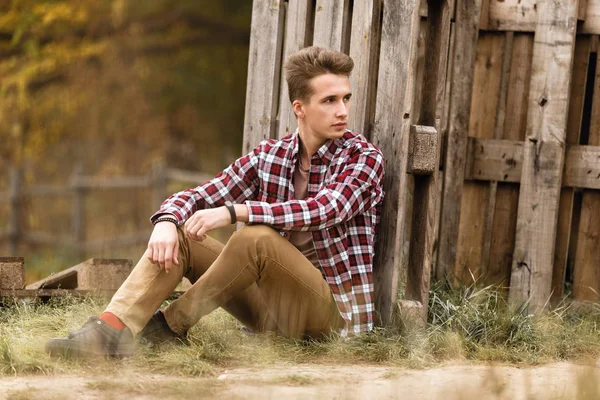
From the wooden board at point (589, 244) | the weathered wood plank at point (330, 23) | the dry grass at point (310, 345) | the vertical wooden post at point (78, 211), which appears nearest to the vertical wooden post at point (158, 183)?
the vertical wooden post at point (78, 211)

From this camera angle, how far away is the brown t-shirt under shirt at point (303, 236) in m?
4.37

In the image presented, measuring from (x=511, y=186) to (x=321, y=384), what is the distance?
2.41 m

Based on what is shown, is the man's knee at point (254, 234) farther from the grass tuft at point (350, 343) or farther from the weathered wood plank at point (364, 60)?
the weathered wood plank at point (364, 60)

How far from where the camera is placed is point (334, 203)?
13.1 ft

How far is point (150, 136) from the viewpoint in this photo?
1498 cm

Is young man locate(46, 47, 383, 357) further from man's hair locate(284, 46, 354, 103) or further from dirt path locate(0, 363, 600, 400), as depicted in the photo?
dirt path locate(0, 363, 600, 400)

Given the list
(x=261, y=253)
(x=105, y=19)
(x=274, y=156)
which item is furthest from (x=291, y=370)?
(x=105, y=19)

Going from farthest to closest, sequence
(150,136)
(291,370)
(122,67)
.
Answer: (150,136) < (122,67) < (291,370)

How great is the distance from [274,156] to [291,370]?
1.11 meters

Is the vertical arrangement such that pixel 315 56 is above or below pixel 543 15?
below

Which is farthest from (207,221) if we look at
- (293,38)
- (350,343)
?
(293,38)

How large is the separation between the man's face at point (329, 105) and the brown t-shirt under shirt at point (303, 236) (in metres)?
0.26

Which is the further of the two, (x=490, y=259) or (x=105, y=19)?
(x=105, y=19)

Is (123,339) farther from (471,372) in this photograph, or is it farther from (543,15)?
(543,15)
